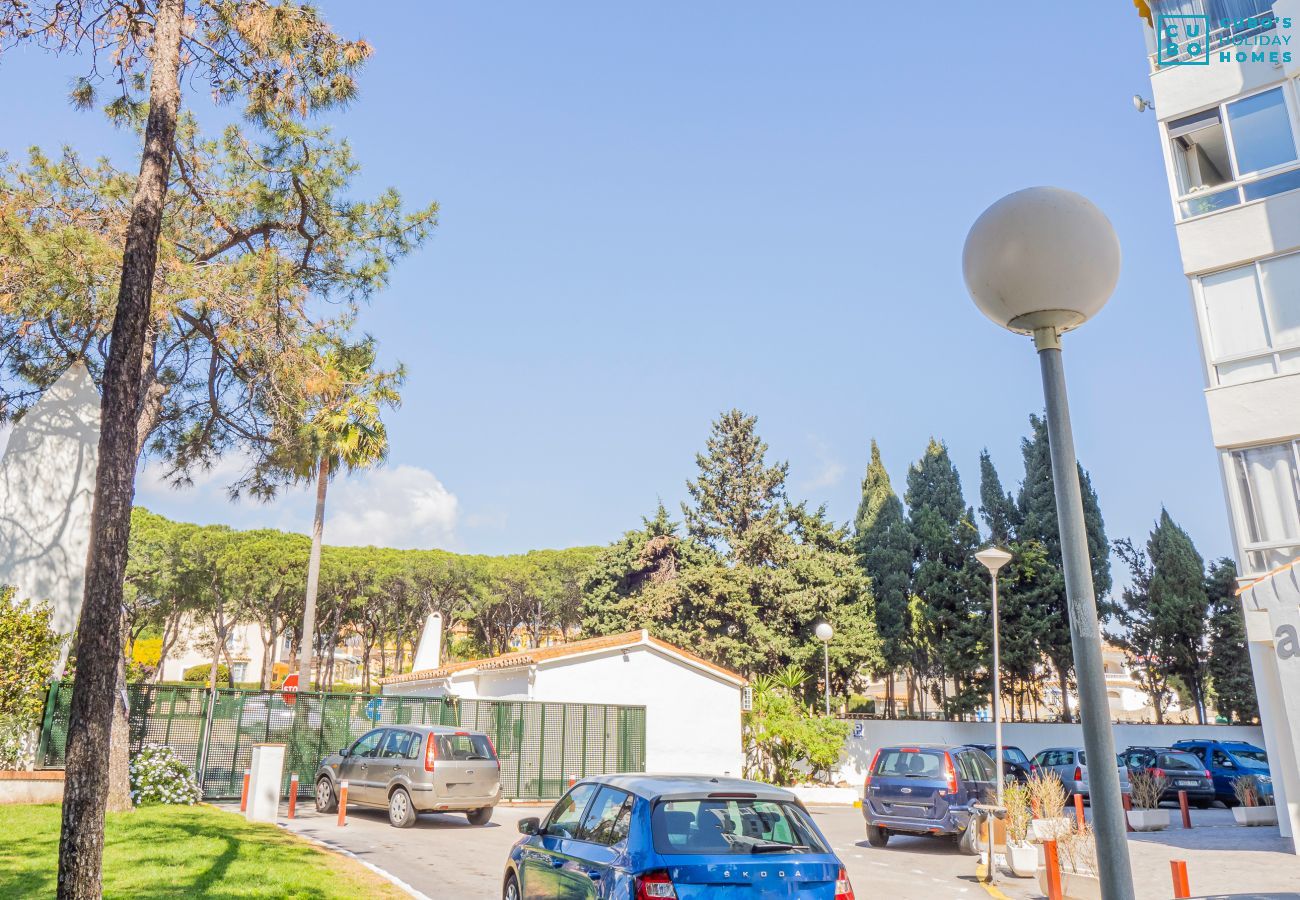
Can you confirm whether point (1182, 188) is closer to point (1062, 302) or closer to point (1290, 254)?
point (1290, 254)

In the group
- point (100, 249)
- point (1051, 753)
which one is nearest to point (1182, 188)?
point (1051, 753)

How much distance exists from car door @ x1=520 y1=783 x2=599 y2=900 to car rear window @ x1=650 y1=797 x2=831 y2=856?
1.16 metres

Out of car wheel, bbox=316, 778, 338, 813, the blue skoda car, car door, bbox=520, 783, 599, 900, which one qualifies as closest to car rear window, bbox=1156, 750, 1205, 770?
car wheel, bbox=316, 778, 338, 813

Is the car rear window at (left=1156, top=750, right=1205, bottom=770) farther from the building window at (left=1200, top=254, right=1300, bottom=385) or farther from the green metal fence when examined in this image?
the green metal fence

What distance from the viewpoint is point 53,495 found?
693 inches

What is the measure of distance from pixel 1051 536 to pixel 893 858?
27.5 meters

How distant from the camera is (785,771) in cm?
2716

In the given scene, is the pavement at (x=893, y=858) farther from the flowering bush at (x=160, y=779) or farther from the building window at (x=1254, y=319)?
the building window at (x=1254, y=319)

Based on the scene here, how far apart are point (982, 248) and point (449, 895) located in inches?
364

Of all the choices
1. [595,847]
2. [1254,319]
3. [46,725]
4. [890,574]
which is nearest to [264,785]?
[46,725]

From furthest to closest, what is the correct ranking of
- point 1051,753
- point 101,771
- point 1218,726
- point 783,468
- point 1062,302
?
point 783,468 < point 1218,726 < point 1051,753 < point 101,771 < point 1062,302

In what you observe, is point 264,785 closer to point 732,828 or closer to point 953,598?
point 732,828

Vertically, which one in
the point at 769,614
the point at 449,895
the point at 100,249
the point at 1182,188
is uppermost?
the point at 1182,188

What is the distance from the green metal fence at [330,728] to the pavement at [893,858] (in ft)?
5.86
